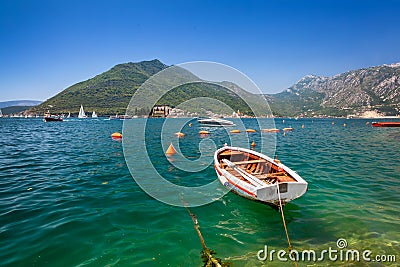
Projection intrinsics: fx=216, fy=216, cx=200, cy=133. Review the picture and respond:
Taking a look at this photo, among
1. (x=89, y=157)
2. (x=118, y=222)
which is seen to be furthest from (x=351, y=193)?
(x=89, y=157)

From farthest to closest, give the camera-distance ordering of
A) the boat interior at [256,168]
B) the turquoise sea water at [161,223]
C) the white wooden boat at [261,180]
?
the boat interior at [256,168] → the white wooden boat at [261,180] → the turquoise sea water at [161,223]

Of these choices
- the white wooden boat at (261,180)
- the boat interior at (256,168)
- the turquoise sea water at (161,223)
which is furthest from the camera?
the boat interior at (256,168)

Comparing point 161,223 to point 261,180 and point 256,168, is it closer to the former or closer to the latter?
point 261,180

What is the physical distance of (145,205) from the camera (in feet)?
34.6

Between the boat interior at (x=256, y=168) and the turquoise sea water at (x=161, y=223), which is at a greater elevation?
the boat interior at (x=256, y=168)

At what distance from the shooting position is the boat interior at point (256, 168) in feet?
37.1

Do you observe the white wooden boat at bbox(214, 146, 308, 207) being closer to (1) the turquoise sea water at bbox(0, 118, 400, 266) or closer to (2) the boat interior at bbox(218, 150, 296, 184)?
(2) the boat interior at bbox(218, 150, 296, 184)

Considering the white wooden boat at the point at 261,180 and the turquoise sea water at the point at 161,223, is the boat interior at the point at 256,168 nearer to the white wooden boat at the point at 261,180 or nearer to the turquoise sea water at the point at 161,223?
the white wooden boat at the point at 261,180

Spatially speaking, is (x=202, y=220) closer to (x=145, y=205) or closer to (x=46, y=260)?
(x=145, y=205)

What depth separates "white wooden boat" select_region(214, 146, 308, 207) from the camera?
29.9 ft

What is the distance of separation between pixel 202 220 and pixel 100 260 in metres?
4.14

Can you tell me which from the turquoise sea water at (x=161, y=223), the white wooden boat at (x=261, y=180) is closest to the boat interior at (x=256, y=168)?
the white wooden boat at (x=261, y=180)

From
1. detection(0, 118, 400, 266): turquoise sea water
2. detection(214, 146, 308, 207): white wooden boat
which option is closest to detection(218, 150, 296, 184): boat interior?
detection(214, 146, 308, 207): white wooden boat

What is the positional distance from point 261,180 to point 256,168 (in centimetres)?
286
